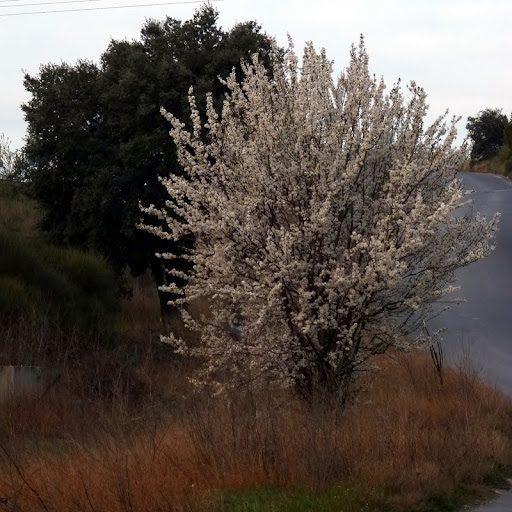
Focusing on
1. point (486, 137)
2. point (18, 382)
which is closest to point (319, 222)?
point (18, 382)

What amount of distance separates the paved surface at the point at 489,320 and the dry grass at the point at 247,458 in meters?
0.78

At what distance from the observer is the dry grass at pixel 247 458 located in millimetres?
8203

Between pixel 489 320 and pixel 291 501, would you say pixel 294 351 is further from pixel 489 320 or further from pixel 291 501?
pixel 489 320

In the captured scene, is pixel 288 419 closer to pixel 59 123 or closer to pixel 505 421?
pixel 505 421

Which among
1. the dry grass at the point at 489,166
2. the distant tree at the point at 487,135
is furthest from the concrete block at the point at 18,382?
the distant tree at the point at 487,135

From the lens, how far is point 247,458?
8930 mm

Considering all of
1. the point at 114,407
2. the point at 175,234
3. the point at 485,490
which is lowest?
the point at 485,490

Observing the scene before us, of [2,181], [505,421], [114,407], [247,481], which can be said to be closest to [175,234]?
[114,407]

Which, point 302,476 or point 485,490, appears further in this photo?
point 485,490

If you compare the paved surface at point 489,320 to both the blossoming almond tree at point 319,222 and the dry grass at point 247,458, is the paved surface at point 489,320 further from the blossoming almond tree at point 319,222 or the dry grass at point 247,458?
the blossoming almond tree at point 319,222

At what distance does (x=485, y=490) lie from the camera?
9.62 metres

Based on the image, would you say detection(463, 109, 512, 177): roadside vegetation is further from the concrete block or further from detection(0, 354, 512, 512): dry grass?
detection(0, 354, 512, 512): dry grass

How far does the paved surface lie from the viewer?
16.7m

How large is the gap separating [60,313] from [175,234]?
9.22 metres
